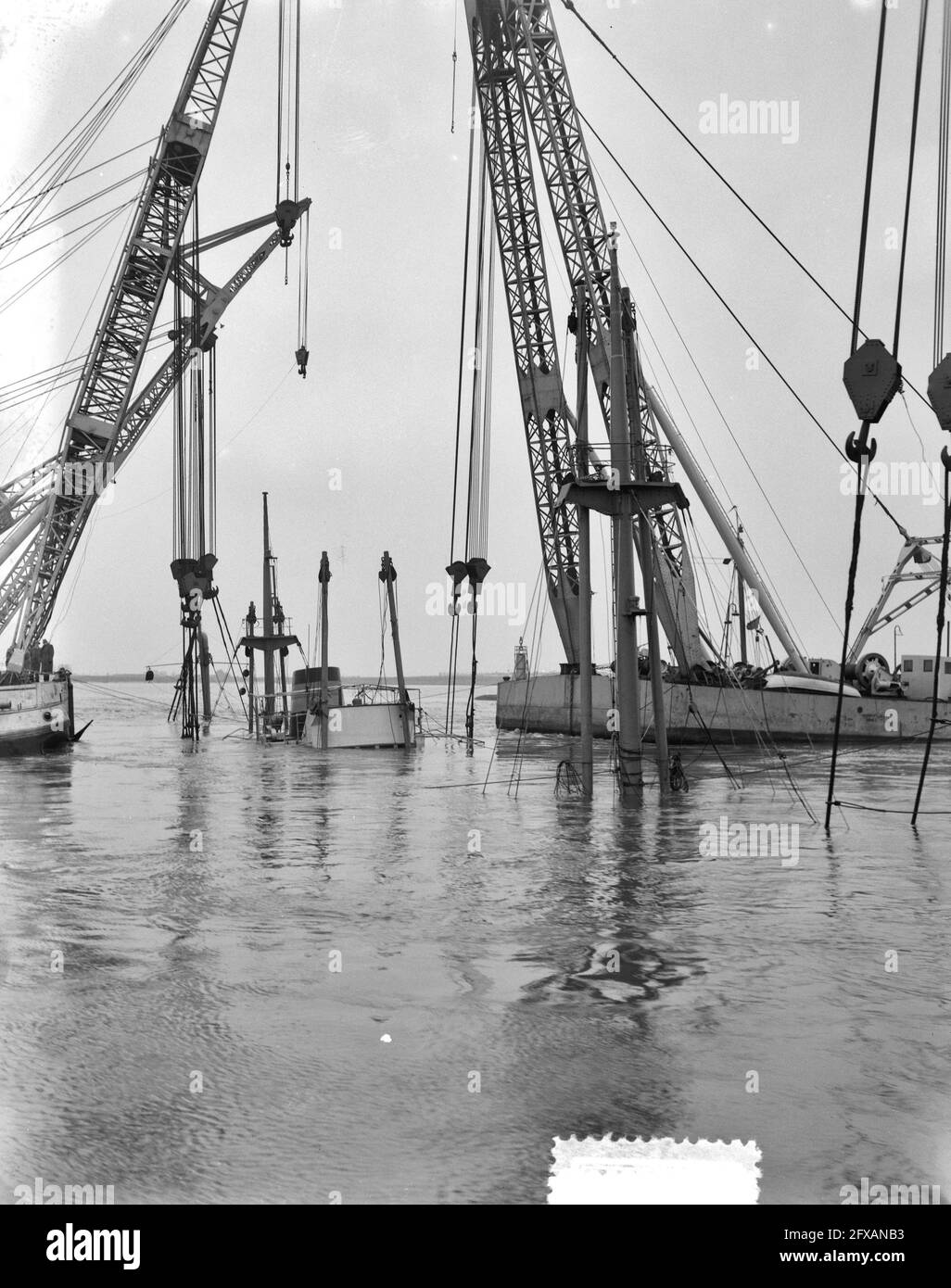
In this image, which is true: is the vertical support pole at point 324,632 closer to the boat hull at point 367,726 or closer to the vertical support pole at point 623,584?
the boat hull at point 367,726

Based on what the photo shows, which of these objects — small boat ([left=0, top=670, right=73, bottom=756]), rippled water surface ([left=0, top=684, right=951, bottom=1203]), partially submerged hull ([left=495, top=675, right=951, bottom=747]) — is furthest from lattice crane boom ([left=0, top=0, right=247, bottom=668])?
rippled water surface ([left=0, top=684, right=951, bottom=1203])

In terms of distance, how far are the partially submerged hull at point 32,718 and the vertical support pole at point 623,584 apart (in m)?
31.3

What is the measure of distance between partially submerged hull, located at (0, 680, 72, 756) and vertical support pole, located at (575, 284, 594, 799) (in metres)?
29.0

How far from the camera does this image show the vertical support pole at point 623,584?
1059 inches

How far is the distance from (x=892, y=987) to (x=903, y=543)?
195ft

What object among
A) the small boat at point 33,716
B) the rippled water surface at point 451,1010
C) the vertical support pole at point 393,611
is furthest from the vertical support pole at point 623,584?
the small boat at point 33,716

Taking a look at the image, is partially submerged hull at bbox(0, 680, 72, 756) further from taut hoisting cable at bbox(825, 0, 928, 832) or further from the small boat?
taut hoisting cable at bbox(825, 0, 928, 832)

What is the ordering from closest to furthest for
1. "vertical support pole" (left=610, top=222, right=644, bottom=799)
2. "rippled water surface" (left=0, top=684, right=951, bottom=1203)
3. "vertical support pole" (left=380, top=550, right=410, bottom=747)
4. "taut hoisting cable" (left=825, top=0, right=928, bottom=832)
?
"rippled water surface" (left=0, top=684, right=951, bottom=1203), "taut hoisting cable" (left=825, top=0, right=928, bottom=832), "vertical support pole" (left=610, top=222, right=644, bottom=799), "vertical support pole" (left=380, top=550, right=410, bottom=747)

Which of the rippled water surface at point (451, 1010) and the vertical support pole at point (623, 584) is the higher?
the vertical support pole at point (623, 584)

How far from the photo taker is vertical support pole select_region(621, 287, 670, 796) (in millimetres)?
27562

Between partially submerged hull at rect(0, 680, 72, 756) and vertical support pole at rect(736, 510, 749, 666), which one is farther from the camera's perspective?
vertical support pole at rect(736, 510, 749, 666)
